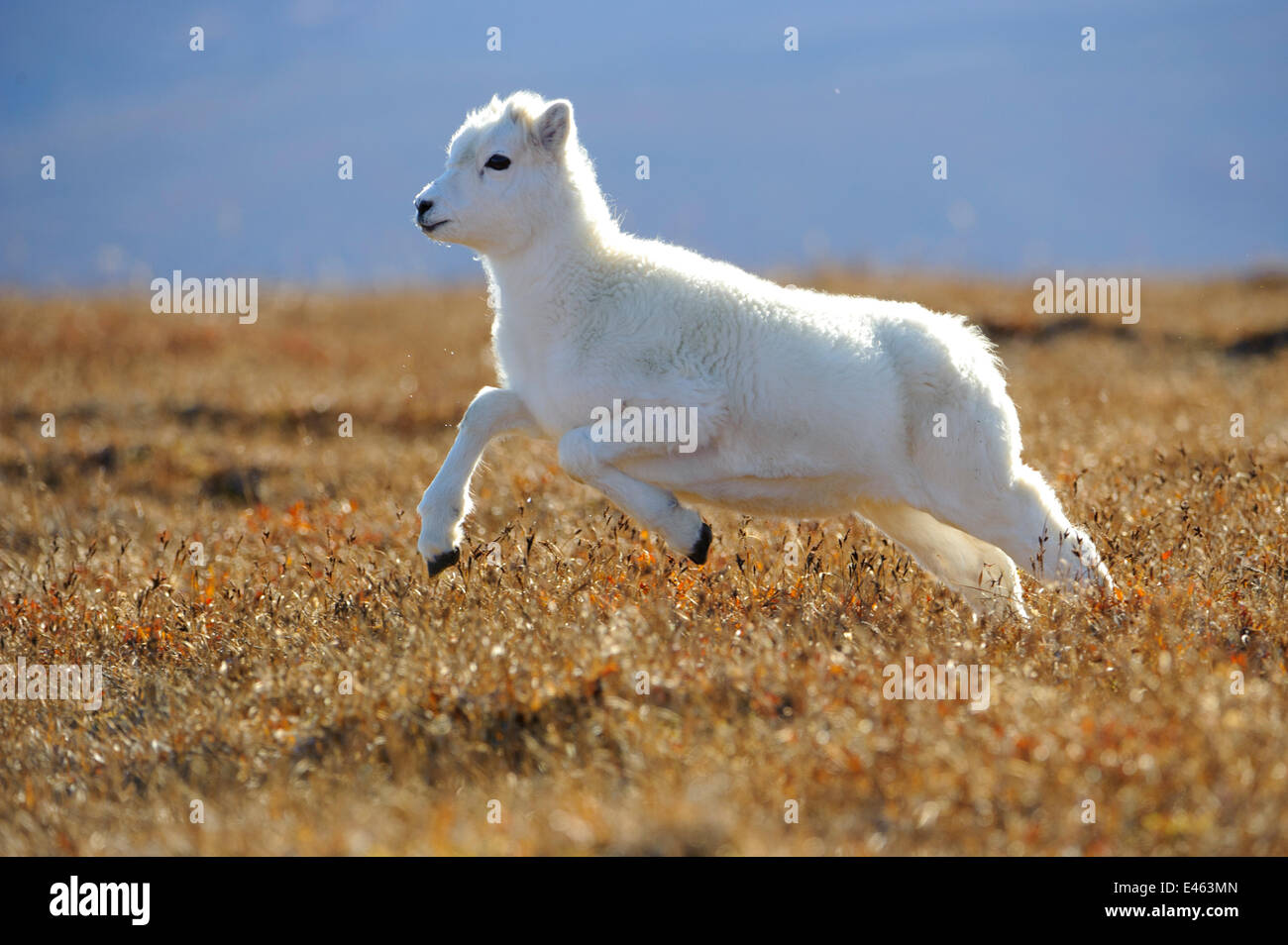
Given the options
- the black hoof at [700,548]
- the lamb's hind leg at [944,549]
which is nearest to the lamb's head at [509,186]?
the black hoof at [700,548]

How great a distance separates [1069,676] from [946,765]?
3.86 feet

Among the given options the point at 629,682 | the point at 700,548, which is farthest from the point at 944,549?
the point at 629,682

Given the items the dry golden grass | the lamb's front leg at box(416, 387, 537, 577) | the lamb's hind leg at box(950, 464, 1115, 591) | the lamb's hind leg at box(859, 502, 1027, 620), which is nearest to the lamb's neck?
the lamb's front leg at box(416, 387, 537, 577)

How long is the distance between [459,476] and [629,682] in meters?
1.68

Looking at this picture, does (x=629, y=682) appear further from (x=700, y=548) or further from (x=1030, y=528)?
(x=1030, y=528)

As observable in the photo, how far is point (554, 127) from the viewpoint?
21.3 ft

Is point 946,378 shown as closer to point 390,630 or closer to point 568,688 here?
point 568,688

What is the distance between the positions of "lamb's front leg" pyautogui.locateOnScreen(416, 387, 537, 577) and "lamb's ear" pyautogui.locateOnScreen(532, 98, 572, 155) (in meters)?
1.26

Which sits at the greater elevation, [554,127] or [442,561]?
[554,127]

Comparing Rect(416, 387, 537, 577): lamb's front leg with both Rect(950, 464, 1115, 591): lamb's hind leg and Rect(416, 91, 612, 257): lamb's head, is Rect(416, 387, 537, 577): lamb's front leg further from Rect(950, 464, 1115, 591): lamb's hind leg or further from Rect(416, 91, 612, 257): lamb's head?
Rect(950, 464, 1115, 591): lamb's hind leg

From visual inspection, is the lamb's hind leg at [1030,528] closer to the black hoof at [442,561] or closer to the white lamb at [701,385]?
the white lamb at [701,385]

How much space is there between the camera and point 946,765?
4.40 metres

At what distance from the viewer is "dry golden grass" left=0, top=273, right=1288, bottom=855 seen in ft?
13.7

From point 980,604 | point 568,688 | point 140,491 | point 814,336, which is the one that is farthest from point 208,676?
point 140,491
